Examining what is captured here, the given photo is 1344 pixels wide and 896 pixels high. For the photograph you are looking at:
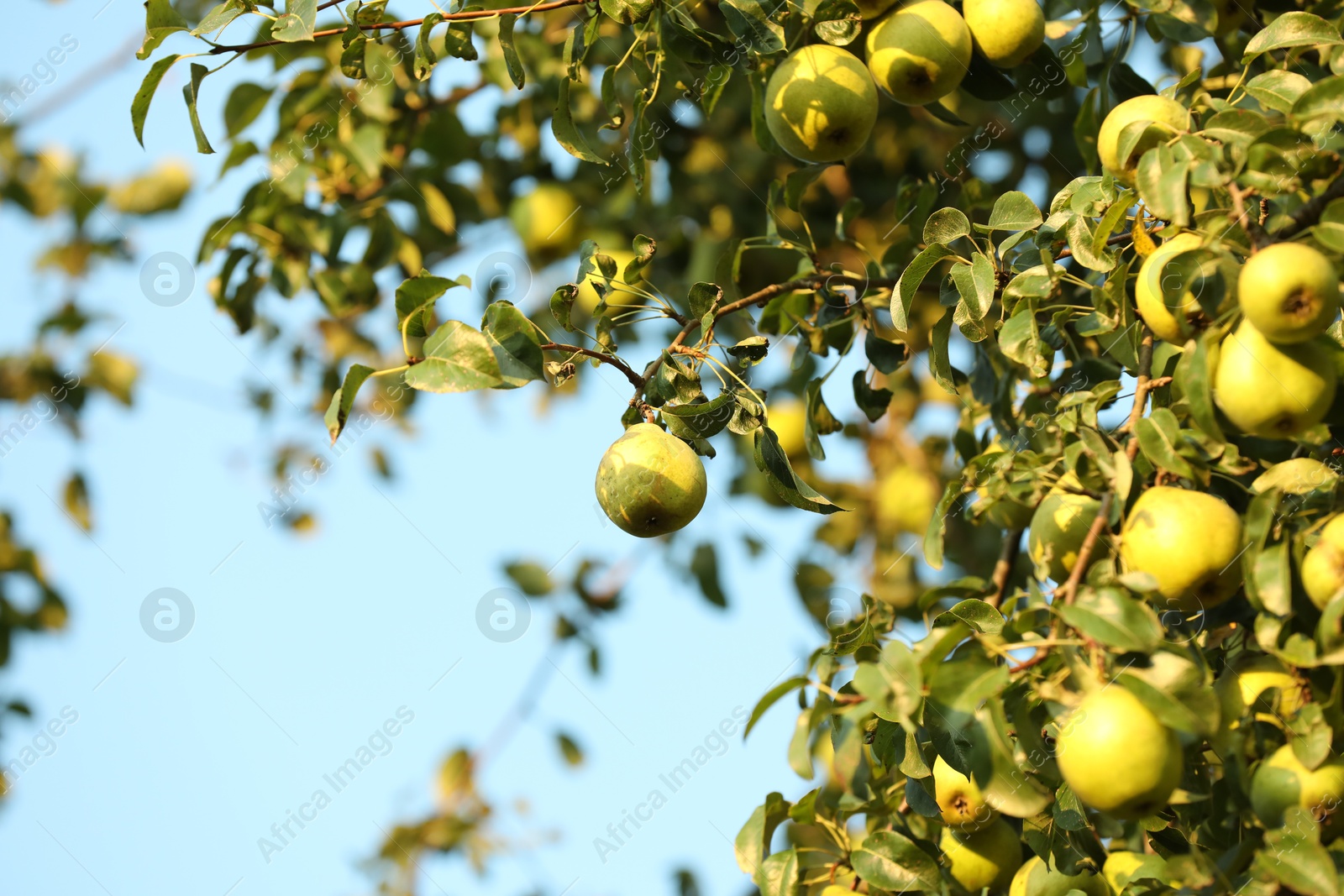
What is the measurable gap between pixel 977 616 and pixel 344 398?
1029 millimetres

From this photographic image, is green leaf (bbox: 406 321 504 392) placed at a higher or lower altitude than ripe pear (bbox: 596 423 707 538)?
higher

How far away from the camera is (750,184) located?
171 inches

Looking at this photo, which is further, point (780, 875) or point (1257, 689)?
point (780, 875)

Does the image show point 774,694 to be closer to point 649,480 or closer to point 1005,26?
point 649,480

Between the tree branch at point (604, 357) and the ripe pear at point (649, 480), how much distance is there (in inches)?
2.9

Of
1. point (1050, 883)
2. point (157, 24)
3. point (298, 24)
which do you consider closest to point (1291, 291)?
point (1050, 883)

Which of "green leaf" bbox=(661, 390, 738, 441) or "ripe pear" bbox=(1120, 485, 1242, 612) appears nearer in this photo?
"ripe pear" bbox=(1120, 485, 1242, 612)

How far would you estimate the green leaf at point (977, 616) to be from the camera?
173cm

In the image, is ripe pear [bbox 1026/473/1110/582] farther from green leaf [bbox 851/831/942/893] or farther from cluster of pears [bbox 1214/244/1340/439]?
green leaf [bbox 851/831/942/893]

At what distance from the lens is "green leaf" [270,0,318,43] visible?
1834 mm

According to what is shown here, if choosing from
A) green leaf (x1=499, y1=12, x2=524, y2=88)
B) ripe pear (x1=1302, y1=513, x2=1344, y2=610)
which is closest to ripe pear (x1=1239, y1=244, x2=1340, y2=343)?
ripe pear (x1=1302, y1=513, x2=1344, y2=610)

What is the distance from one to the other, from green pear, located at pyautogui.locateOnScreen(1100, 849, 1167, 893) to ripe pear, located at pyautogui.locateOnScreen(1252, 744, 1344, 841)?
0.20 m

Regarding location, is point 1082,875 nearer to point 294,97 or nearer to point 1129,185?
point 1129,185

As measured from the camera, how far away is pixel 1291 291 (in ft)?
4.35
